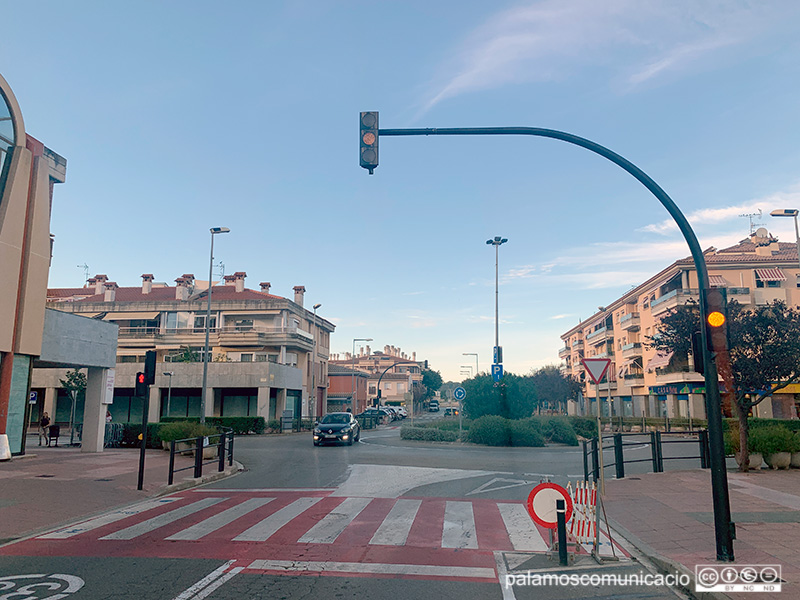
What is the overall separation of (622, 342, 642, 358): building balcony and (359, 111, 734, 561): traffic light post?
51.7 metres

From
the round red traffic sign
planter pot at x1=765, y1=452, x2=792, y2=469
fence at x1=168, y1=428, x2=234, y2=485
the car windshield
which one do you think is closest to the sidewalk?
fence at x1=168, y1=428, x2=234, y2=485

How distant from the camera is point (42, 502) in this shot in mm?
11312

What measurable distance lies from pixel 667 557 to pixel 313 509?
601 centimetres

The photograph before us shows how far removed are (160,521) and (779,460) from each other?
49.7 feet

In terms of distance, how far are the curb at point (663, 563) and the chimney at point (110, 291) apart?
187ft

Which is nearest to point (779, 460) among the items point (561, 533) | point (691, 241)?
point (691, 241)

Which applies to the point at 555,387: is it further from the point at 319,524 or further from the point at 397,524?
the point at 319,524

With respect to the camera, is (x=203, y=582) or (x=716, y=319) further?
(x=716, y=319)

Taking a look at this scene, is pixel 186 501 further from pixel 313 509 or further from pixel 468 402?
pixel 468 402

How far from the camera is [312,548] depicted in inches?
316

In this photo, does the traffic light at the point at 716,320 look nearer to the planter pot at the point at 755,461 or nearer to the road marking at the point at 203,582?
the road marking at the point at 203,582

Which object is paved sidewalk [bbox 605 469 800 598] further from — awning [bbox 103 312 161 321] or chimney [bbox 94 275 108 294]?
chimney [bbox 94 275 108 294]

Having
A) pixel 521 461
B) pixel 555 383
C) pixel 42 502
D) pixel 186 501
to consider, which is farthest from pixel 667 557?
pixel 555 383

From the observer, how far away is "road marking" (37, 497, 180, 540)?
8.88m
